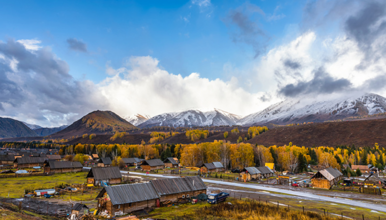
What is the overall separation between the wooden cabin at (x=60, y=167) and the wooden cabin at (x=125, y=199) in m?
60.8

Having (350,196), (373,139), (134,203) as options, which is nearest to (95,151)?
(134,203)

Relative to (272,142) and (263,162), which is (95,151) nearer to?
(263,162)

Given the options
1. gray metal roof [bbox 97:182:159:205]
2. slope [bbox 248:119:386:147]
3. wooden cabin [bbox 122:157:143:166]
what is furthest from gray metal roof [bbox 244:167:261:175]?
A: slope [bbox 248:119:386:147]

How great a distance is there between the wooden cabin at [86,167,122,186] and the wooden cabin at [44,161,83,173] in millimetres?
32031

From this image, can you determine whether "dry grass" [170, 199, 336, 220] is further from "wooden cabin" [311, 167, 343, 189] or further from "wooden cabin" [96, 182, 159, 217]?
"wooden cabin" [311, 167, 343, 189]

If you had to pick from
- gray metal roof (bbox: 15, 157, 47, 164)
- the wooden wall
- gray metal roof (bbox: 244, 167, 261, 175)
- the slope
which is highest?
the slope

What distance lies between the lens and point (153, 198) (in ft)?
117

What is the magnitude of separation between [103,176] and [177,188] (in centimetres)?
2808

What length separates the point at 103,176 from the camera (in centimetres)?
5878

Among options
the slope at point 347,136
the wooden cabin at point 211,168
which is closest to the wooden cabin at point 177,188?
the wooden cabin at point 211,168

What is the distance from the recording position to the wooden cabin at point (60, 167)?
264ft

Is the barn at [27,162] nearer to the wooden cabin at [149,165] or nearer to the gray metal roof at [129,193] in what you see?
the wooden cabin at [149,165]

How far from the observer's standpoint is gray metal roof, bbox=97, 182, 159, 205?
3178cm

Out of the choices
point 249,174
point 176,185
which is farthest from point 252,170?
point 176,185
